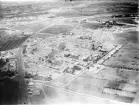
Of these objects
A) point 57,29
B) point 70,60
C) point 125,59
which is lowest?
point 125,59

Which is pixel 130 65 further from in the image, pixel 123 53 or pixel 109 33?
pixel 109 33

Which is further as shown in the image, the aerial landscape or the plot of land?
the plot of land

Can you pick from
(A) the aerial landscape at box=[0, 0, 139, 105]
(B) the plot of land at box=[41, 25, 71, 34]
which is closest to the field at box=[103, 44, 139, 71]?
(A) the aerial landscape at box=[0, 0, 139, 105]

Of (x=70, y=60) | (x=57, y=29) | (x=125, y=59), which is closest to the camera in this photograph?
(x=125, y=59)

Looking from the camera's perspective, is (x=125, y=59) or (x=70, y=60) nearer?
(x=125, y=59)

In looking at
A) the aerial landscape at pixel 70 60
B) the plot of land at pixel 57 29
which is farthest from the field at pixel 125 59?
the plot of land at pixel 57 29

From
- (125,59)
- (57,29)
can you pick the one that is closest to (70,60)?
(125,59)

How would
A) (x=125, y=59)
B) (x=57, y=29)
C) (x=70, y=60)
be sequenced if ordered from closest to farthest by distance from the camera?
(x=125, y=59)
(x=70, y=60)
(x=57, y=29)

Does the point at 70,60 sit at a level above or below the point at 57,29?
below

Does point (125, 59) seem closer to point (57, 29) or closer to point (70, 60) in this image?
point (70, 60)

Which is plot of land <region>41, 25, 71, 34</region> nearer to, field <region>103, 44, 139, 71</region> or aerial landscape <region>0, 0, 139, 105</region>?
aerial landscape <region>0, 0, 139, 105</region>
